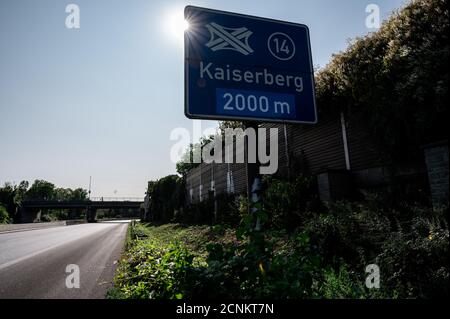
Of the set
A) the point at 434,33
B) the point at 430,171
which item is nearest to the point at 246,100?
the point at 430,171

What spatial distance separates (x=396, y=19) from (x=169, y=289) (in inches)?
292

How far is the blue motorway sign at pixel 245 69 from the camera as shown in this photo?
2584 millimetres

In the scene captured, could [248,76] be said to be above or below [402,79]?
below

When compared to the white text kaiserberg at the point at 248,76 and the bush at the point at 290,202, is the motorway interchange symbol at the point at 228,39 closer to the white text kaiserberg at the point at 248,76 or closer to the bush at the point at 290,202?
the white text kaiserberg at the point at 248,76

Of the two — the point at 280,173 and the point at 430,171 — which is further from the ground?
the point at 280,173

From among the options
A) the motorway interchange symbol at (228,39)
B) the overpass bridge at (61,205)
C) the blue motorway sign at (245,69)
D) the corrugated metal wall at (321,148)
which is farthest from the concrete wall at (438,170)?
the overpass bridge at (61,205)

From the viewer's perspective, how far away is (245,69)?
2750 mm

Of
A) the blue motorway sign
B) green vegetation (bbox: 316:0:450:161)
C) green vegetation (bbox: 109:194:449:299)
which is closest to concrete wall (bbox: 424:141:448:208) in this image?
green vegetation (bbox: 109:194:449:299)

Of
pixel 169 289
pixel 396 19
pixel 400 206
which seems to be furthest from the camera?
pixel 396 19

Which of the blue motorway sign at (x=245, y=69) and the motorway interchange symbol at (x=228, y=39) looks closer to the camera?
the blue motorway sign at (x=245, y=69)

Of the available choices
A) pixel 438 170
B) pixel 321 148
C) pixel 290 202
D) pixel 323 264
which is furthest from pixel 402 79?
pixel 323 264

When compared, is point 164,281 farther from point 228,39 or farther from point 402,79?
point 402,79
